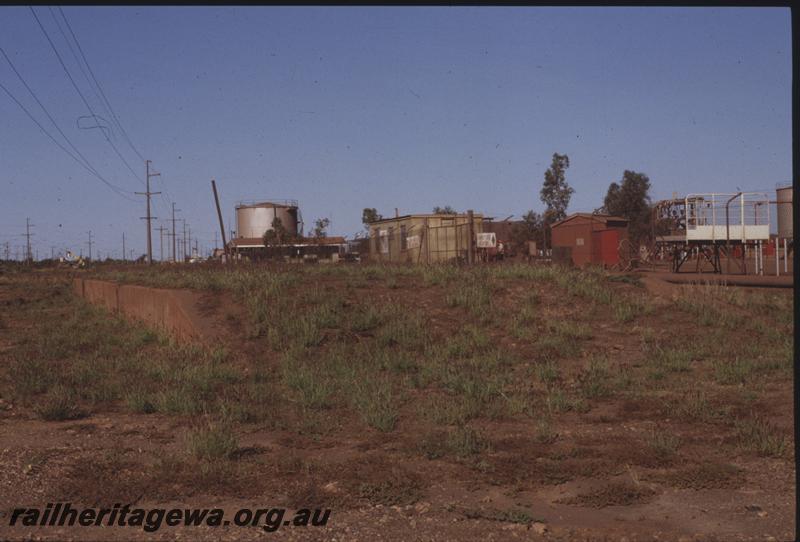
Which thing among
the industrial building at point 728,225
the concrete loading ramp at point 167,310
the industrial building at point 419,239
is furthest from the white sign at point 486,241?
the concrete loading ramp at point 167,310

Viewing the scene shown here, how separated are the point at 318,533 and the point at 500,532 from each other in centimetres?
116

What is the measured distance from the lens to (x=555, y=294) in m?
14.8

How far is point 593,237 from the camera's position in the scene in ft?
90.2

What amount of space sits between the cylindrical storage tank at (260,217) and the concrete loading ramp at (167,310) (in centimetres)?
4111

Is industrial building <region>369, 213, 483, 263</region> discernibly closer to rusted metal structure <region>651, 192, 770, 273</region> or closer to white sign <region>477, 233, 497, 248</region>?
white sign <region>477, 233, 497, 248</region>

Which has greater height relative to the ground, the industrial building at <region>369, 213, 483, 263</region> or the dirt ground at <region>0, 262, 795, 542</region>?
the industrial building at <region>369, 213, 483, 263</region>

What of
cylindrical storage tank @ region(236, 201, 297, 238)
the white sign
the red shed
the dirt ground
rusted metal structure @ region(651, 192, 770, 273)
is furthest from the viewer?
cylindrical storage tank @ region(236, 201, 297, 238)

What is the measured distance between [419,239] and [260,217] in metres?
31.1

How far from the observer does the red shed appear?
2692 cm

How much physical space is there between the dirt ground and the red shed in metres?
12.2

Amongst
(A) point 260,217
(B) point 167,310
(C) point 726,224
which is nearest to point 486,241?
(C) point 726,224

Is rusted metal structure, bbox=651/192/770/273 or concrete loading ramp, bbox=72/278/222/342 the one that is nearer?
concrete loading ramp, bbox=72/278/222/342

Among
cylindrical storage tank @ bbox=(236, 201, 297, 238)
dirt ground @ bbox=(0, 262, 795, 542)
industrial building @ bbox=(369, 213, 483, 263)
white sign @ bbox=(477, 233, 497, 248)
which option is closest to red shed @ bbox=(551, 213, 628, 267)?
white sign @ bbox=(477, 233, 497, 248)

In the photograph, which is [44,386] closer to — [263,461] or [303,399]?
[303,399]
